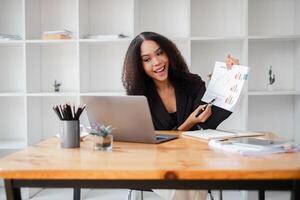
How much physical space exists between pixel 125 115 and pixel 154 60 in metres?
0.66

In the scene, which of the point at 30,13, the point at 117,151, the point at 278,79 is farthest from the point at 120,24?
the point at 117,151

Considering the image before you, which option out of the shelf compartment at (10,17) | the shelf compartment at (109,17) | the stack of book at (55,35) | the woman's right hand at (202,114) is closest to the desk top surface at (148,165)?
the woman's right hand at (202,114)

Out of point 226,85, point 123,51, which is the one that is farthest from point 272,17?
point 226,85

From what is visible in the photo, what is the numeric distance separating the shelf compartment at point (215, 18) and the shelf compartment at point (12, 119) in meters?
1.80

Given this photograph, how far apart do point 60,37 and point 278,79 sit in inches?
78.3

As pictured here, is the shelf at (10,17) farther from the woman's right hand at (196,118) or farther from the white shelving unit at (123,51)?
the woman's right hand at (196,118)

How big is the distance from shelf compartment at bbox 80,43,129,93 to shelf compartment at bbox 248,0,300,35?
1206 mm

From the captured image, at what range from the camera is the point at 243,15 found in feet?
9.20

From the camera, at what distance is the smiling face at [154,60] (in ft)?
6.27

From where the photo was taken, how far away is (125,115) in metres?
1.33

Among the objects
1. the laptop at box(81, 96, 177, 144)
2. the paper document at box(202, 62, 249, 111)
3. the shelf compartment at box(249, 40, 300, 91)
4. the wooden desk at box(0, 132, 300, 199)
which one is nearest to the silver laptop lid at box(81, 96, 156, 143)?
the laptop at box(81, 96, 177, 144)

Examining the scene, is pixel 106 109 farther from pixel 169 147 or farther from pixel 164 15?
pixel 164 15

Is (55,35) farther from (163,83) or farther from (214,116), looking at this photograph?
(214,116)

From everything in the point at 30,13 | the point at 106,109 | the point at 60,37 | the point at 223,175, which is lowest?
the point at 223,175
